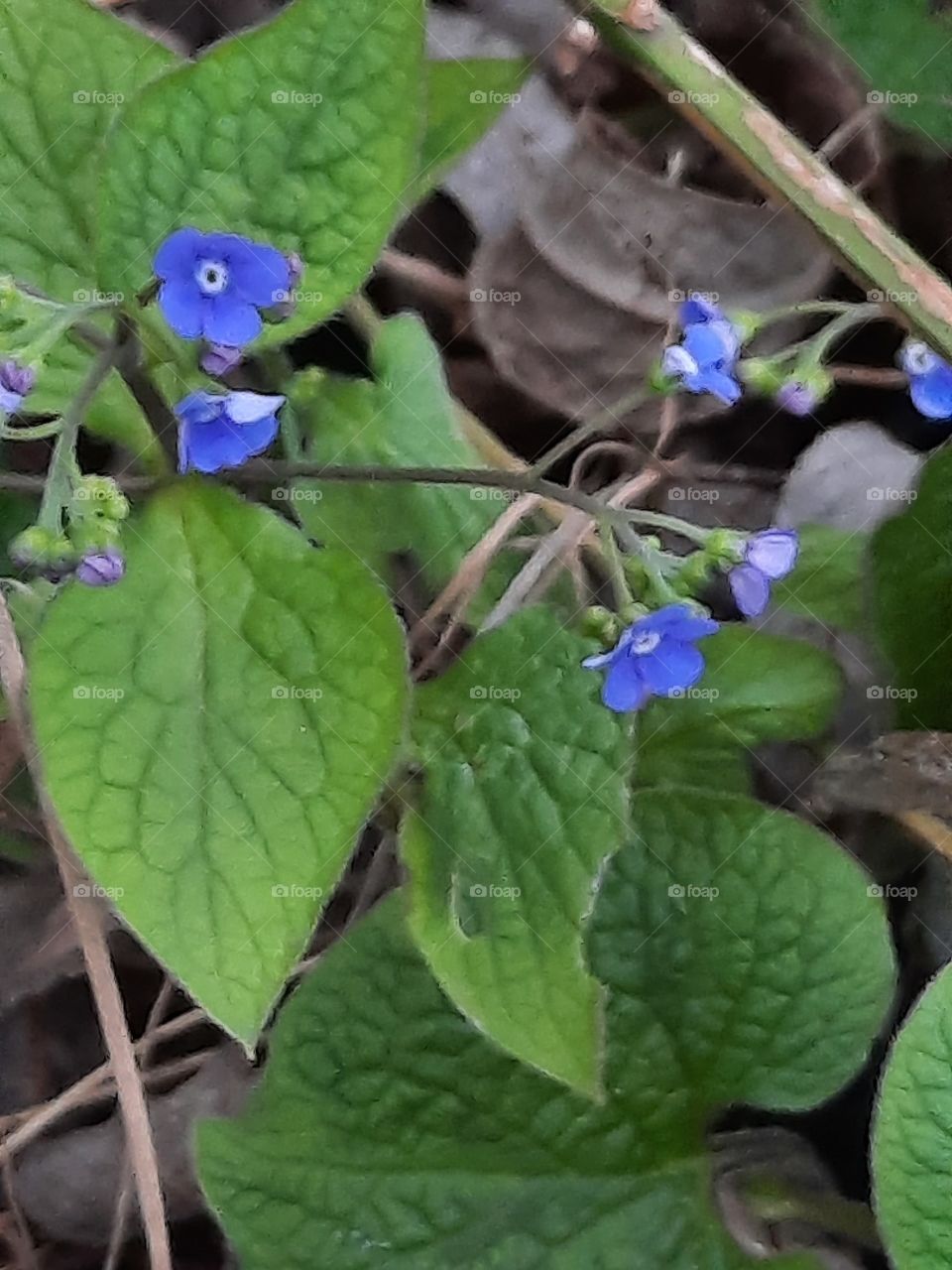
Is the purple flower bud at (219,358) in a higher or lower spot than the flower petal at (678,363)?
lower

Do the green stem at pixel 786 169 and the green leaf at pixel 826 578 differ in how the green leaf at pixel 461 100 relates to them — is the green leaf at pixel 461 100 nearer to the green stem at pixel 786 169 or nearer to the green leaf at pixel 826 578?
the green stem at pixel 786 169

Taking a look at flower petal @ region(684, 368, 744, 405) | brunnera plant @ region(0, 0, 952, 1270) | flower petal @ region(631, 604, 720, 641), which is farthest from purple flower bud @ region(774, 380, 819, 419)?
flower petal @ region(631, 604, 720, 641)

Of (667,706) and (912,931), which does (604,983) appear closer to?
(667,706)

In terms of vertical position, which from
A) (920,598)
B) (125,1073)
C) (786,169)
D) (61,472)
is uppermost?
(786,169)

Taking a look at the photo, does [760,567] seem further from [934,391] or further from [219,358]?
[219,358]

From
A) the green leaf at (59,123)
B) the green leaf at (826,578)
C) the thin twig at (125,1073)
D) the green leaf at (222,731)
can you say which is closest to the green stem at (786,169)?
the green leaf at (826,578)

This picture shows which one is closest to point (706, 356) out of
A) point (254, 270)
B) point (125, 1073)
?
point (254, 270)
